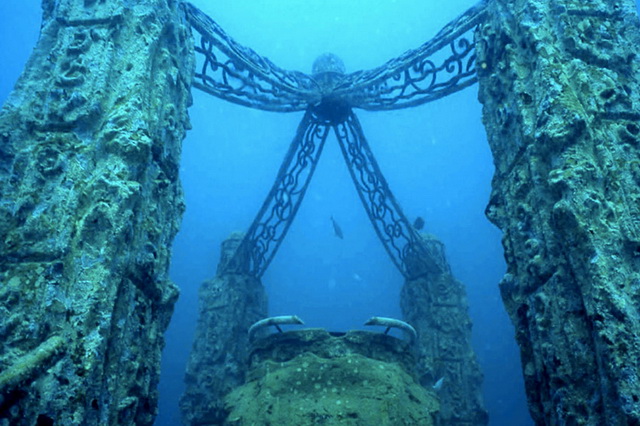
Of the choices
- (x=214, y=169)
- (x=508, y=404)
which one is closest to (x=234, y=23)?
(x=214, y=169)

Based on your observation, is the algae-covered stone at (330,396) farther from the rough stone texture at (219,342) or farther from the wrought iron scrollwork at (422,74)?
the wrought iron scrollwork at (422,74)

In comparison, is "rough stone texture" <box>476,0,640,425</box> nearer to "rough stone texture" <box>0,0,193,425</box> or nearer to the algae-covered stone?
the algae-covered stone

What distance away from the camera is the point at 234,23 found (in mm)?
45719

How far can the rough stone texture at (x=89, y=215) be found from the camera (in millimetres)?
2135

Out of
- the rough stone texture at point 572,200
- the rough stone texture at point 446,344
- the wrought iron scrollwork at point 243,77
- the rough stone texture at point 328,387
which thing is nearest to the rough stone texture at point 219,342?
the rough stone texture at point 328,387

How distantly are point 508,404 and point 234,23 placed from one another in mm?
56200

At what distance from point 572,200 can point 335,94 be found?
18.4 ft

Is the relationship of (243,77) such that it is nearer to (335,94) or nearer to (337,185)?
(335,94)

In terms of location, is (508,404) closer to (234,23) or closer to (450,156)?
(450,156)

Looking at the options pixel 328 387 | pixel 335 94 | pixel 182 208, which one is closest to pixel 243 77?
pixel 335 94

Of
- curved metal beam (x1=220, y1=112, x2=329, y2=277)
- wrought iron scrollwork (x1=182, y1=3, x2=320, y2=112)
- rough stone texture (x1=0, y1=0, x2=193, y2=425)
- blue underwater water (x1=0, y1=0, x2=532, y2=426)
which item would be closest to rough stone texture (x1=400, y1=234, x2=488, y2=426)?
curved metal beam (x1=220, y1=112, x2=329, y2=277)

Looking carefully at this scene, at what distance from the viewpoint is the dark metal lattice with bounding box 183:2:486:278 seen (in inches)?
214

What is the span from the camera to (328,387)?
4.04 meters

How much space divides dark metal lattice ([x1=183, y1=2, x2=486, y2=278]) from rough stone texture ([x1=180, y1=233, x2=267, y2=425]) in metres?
0.44
